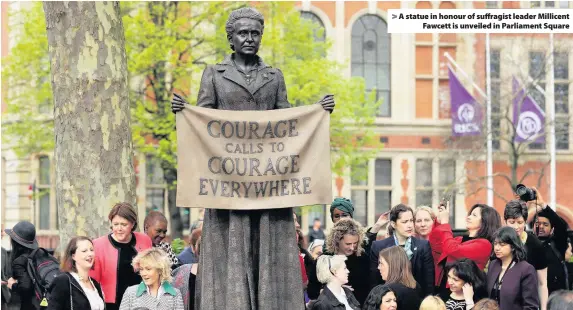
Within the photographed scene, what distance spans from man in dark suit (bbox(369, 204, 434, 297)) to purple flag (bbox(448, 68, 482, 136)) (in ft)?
96.9

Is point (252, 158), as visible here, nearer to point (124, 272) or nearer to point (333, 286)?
point (333, 286)

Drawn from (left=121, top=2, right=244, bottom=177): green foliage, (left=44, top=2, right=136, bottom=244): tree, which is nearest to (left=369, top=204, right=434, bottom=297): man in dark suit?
(left=44, top=2, right=136, bottom=244): tree

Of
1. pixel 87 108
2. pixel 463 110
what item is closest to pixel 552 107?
pixel 463 110

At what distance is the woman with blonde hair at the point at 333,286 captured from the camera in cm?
967

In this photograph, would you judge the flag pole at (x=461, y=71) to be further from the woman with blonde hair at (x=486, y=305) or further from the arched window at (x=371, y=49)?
the woman with blonde hair at (x=486, y=305)

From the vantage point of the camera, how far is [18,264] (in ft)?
40.9

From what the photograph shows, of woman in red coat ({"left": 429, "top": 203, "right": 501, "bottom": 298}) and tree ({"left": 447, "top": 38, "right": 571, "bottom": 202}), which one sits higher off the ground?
tree ({"left": 447, "top": 38, "right": 571, "bottom": 202})

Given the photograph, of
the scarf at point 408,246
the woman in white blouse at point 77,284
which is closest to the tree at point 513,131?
the scarf at point 408,246

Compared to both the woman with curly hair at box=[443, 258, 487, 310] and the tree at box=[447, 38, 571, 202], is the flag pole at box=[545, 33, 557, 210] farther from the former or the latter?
the woman with curly hair at box=[443, 258, 487, 310]

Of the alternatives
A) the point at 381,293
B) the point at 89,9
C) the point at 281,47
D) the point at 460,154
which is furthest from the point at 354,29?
the point at 381,293

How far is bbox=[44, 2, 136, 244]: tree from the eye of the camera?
1282cm

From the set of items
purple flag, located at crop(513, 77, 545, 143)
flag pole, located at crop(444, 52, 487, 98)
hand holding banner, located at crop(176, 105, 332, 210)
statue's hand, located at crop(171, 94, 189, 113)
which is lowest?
hand holding banner, located at crop(176, 105, 332, 210)

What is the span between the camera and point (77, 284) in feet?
30.5

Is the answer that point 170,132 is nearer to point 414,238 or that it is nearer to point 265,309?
point 414,238
